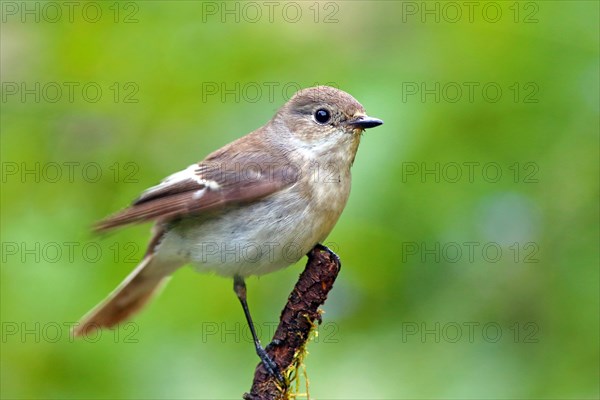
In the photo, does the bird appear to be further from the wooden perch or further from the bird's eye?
the wooden perch

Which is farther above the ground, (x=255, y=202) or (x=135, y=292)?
(x=255, y=202)

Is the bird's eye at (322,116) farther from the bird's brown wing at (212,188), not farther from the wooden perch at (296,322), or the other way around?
the wooden perch at (296,322)

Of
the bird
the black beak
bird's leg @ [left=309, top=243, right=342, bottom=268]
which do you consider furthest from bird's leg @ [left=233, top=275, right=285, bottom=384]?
the black beak

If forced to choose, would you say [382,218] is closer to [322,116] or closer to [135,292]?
[322,116]

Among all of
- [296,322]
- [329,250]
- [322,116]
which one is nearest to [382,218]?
[329,250]

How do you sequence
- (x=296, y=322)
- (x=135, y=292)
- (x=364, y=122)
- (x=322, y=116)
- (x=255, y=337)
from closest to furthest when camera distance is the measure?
(x=296, y=322)
(x=255, y=337)
(x=364, y=122)
(x=322, y=116)
(x=135, y=292)
